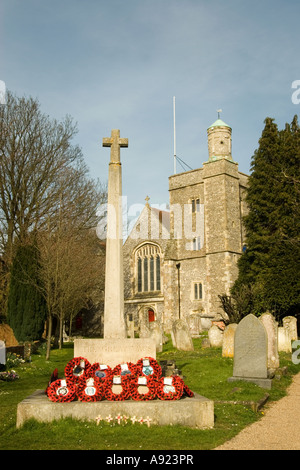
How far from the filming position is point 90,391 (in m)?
6.32

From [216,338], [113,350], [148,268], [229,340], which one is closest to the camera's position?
[113,350]

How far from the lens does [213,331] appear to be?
16.4 meters

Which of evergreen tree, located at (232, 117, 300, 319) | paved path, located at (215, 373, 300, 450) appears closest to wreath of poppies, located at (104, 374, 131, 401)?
paved path, located at (215, 373, 300, 450)

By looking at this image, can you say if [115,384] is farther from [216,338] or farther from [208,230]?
[208,230]

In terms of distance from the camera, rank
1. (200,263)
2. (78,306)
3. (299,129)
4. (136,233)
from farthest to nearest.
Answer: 1. (136,233)
2. (200,263)
3. (299,129)
4. (78,306)

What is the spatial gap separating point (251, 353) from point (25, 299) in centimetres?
1251

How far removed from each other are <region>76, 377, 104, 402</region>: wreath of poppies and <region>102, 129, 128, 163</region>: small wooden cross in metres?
3.67

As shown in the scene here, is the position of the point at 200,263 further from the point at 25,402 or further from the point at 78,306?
the point at 25,402

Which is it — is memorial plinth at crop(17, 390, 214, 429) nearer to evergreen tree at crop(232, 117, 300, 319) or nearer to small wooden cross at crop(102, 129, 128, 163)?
small wooden cross at crop(102, 129, 128, 163)

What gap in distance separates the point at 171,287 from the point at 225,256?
4476mm

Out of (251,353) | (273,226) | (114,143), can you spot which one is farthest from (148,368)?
(273,226)

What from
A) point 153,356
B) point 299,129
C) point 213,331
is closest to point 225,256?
point 299,129

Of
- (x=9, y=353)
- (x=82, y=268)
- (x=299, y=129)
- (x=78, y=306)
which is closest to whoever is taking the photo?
(x=9, y=353)

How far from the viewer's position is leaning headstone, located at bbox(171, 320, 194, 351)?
52.6ft
